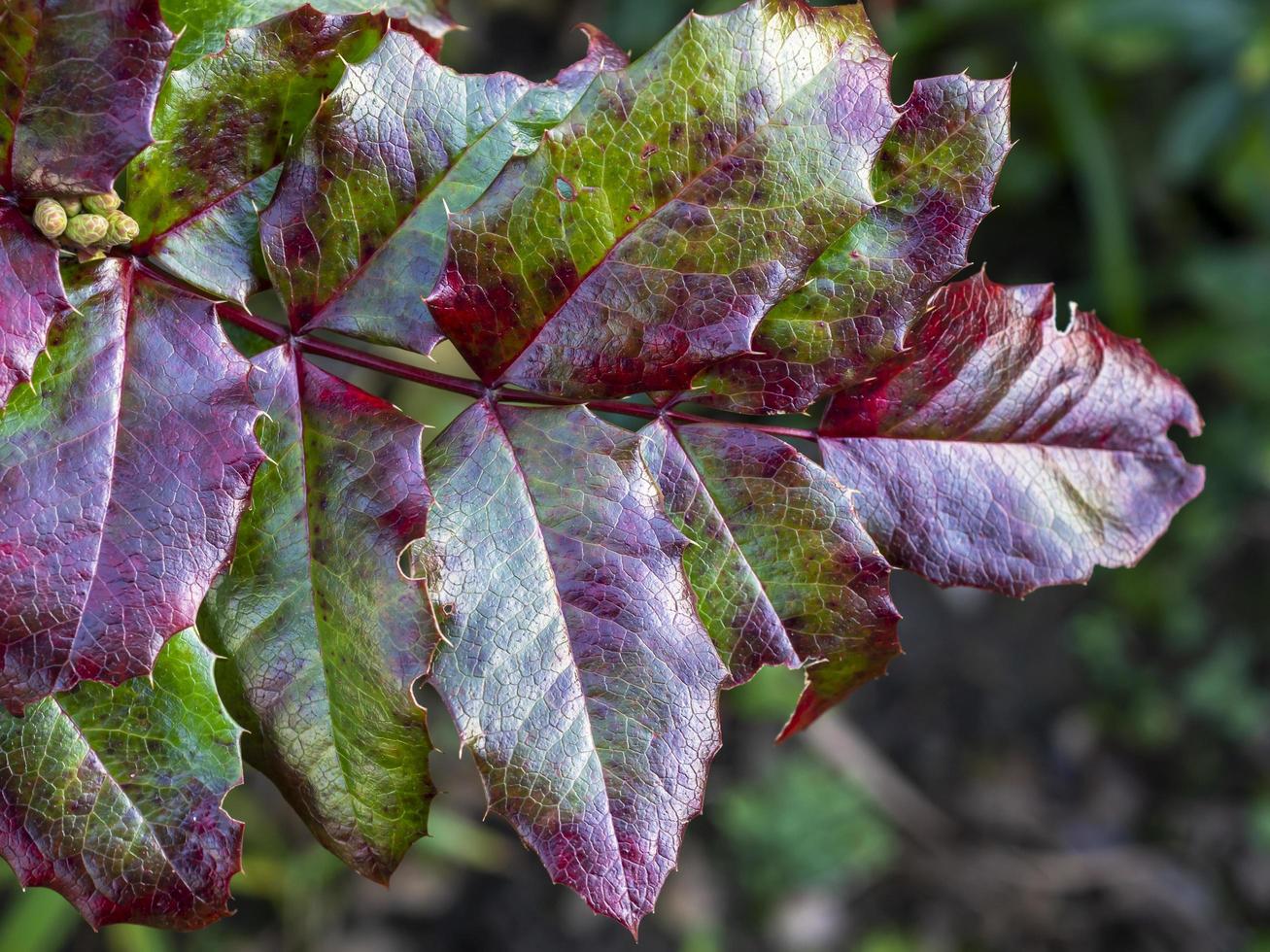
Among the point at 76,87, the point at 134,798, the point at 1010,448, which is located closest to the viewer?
the point at 76,87

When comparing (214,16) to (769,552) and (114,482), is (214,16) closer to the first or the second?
(114,482)

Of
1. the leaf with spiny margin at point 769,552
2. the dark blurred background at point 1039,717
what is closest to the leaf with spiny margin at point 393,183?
the leaf with spiny margin at point 769,552

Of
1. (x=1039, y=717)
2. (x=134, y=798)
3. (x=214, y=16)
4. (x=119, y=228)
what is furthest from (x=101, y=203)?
(x=1039, y=717)

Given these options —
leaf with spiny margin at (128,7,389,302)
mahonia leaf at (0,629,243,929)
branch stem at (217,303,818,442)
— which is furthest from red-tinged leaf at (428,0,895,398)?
mahonia leaf at (0,629,243,929)

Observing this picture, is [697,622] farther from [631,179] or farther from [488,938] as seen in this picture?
[488,938]

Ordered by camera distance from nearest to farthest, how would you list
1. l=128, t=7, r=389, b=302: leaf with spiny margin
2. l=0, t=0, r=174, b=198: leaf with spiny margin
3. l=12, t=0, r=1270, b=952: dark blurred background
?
l=0, t=0, r=174, b=198: leaf with spiny margin < l=128, t=7, r=389, b=302: leaf with spiny margin < l=12, t=0, r=1270, b=952: dark blurred background

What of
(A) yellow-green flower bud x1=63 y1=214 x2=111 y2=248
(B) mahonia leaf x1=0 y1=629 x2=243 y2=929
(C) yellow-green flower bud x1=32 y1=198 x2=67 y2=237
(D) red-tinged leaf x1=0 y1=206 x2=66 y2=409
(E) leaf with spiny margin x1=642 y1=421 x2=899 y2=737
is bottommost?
(B) mahonia leaf x1=0 y1=629 x2=243 y2=929

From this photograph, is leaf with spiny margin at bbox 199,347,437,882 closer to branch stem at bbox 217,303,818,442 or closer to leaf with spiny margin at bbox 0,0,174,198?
branch stem at bbox 217,303,818,442
